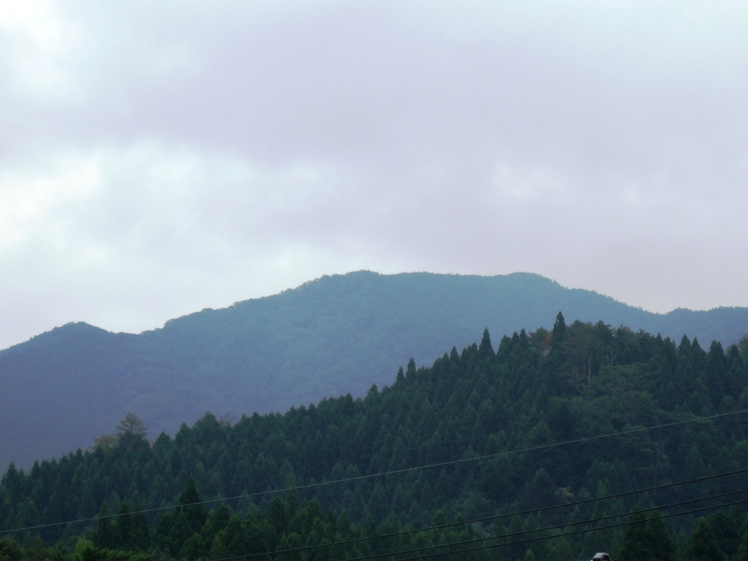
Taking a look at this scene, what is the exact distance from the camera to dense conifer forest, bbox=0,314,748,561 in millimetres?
72312

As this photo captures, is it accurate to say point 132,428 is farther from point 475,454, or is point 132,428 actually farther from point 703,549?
point 703,549

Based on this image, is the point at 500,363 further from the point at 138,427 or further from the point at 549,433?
the point at 138,427

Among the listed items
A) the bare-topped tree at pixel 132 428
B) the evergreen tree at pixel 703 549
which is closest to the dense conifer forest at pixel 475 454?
the bare-topped tree at pixel 132 428

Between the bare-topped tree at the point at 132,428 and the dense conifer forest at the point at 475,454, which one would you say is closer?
the dense conifer forest at the point at 475,454

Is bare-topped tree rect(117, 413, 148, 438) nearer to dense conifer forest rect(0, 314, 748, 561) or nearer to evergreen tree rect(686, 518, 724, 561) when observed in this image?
dense conifer forest rect(0, 314, 748, 561)

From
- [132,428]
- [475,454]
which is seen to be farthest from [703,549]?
[132,428]

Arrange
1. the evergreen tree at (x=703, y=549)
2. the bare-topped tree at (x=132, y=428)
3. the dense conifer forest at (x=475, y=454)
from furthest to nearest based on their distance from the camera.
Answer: the bare-topped tree at (x=132, y=428) → the dense conifer forest at (x=475, y=454) → the evergreen tree at (x=703, y=549)

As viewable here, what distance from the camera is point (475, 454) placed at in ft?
262

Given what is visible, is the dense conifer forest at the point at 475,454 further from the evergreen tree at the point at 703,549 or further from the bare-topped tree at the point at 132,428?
the evergreen tree at the point at 703,549

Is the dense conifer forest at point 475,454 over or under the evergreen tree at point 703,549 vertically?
over

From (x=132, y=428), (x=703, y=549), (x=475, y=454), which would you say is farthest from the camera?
(x=132, y=428)

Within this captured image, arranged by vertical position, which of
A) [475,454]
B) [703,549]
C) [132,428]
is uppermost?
[132,428]

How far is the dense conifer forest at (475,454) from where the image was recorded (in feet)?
237

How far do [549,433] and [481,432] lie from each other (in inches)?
240
